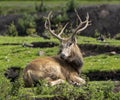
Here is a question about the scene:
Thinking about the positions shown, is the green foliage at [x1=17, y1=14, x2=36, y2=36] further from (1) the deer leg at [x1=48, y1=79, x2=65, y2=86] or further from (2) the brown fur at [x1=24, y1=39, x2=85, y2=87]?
(1) the deer leg at [x1=48, y1=79, x2=65, y2=86]

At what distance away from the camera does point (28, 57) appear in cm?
2589

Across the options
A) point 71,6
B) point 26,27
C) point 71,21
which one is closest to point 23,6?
point 71,6

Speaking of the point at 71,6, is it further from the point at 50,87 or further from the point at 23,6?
the point at 50,87

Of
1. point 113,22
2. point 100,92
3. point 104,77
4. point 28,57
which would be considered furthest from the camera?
point 113,22

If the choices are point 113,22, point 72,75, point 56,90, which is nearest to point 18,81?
point 56,90

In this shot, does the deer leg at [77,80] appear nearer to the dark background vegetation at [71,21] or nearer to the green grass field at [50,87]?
the green grass field at [50,87]

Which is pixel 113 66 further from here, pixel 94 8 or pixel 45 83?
pixel 94 8

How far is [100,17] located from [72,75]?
23171 millimetres

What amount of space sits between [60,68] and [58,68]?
0.51ft

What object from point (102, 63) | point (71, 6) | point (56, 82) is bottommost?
point (71, 6)

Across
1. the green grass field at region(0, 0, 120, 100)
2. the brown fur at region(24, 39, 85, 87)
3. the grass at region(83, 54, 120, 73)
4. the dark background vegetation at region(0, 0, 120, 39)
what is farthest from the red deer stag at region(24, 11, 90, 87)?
the dark background vegetation at region(0, 0, 120, 39)

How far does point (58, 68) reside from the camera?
62.2 ft

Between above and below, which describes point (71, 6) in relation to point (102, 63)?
below

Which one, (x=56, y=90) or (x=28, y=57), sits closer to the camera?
(x=56, y=90)
